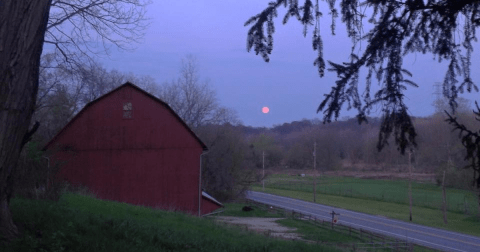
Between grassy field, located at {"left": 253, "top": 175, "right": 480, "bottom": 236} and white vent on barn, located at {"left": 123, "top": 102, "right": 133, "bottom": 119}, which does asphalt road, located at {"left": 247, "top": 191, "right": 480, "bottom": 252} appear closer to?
grassy field, located at {"left": 253, "top": 175, "right": 480, "bottom": 236}

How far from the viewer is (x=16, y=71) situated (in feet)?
24.0

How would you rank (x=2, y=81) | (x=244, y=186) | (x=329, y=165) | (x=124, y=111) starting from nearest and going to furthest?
(x=2, y=81), (x=124, y=111), (x=244, y=186), (x=329, y=165)

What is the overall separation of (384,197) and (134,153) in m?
44.8

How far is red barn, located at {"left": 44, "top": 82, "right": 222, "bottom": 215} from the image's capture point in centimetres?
2914

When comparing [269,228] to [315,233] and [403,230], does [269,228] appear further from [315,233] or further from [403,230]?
[403,230]

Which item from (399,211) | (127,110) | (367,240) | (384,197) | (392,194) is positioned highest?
(127,110)

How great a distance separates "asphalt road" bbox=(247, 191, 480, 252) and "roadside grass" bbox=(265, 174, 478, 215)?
369 inches

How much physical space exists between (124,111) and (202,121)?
3097 centimetres

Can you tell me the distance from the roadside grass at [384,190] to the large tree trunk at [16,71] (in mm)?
50760

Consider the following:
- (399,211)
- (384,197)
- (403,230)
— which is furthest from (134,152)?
(384,197)

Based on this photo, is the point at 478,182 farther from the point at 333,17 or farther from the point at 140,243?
the point at 140,243

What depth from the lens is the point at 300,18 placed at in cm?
837

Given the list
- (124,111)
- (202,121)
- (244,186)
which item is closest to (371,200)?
(244,186)

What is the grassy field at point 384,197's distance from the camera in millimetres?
49562
